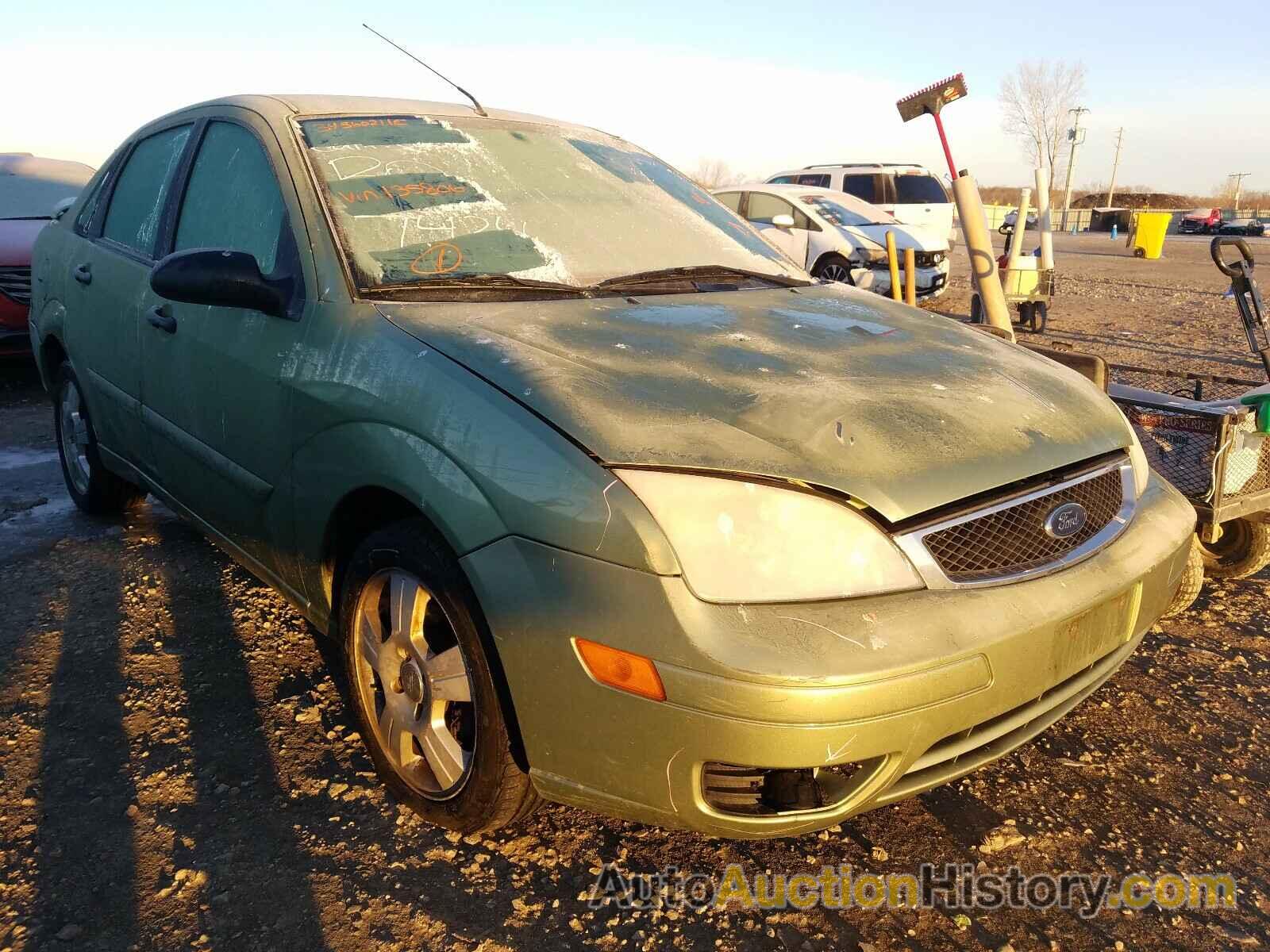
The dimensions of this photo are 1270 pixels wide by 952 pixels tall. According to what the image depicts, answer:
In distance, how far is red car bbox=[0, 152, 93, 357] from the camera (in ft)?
22.1

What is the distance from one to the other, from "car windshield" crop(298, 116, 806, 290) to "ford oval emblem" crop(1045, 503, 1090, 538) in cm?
133

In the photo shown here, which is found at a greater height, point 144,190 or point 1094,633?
point 144,190

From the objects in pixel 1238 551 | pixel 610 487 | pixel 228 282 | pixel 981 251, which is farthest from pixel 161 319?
pixel 981 251

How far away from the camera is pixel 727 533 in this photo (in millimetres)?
1683

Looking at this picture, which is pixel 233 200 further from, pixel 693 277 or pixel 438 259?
pixel 693 277

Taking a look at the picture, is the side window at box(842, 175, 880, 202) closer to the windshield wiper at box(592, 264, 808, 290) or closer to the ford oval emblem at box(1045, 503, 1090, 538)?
the windshield wiper at box(592, 264, 808, 290)

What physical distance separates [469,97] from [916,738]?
257 centimetres

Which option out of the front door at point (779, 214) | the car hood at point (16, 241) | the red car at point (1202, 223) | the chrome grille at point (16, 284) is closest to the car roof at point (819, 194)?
the front door at point (779, 214)

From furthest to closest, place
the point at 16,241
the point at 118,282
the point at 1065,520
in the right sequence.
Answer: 1. the point at 16,241
2. the point at 118,282
3. the point at 1065,520

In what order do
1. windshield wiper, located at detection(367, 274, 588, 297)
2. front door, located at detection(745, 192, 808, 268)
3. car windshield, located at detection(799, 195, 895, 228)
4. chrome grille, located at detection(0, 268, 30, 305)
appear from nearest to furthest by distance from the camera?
windshield wiper, located at detection(367, 274, 588, 297), chrome grille, located at detection(0, 268, 30, 305), front door, located at detection(745, 192, 808, 268), car windshield, located at detection(799, 195, 895, 228)

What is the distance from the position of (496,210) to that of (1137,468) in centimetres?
179

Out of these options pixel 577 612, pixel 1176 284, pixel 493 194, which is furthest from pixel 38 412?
pixel 1176 284

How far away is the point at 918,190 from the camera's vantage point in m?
16.0

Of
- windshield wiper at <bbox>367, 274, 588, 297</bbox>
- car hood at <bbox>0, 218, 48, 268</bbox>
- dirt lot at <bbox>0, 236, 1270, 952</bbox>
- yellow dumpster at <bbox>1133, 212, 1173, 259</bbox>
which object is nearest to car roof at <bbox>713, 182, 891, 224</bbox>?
car hood at <bbox>0, 218, 48, 268</bbox>
